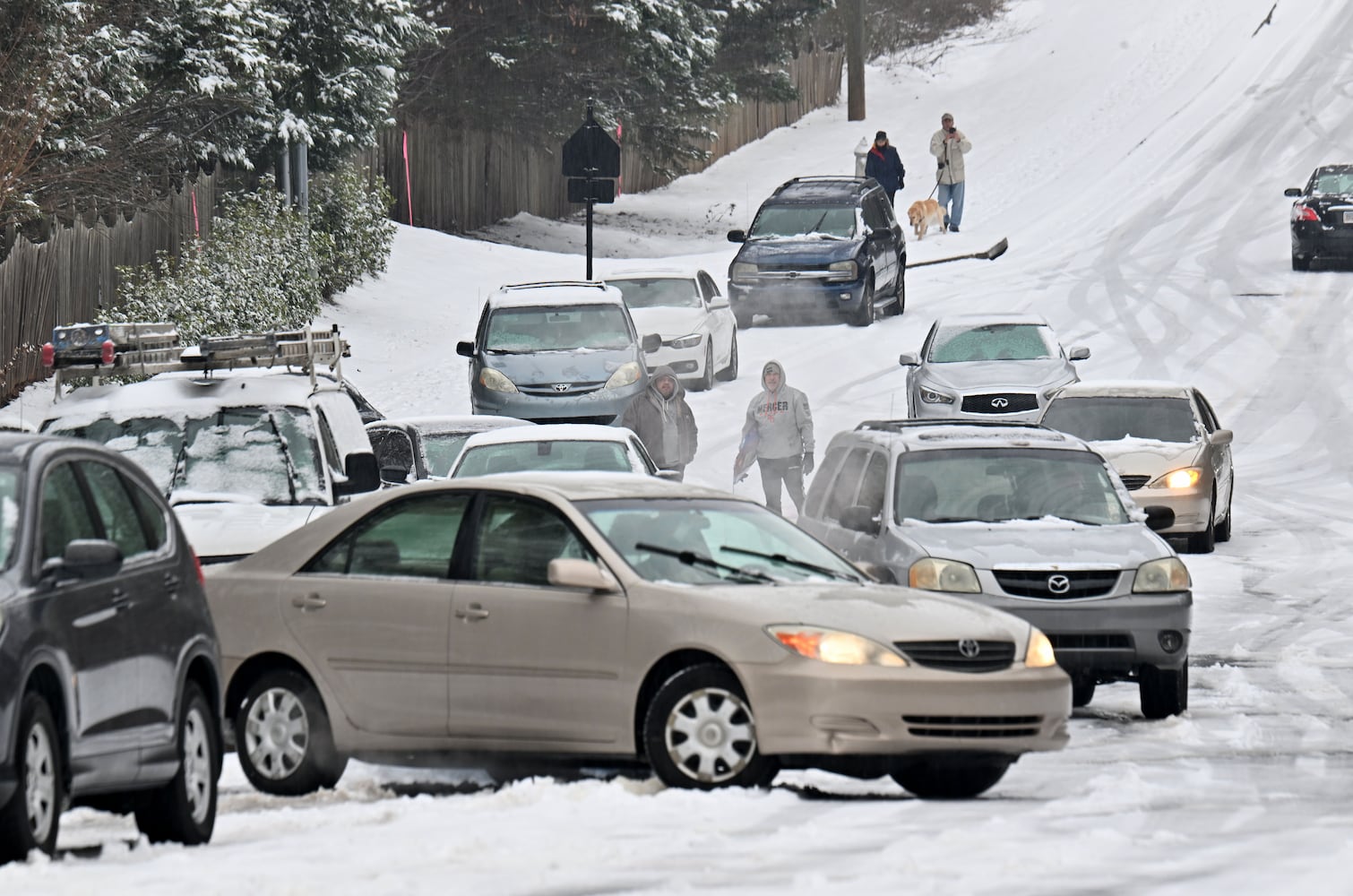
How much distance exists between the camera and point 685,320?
2903 centimetres

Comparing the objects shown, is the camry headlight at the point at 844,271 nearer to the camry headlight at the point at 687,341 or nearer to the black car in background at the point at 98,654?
the camry headlight at the point at 687,341

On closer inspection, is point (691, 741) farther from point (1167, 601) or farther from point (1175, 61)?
point (1175, 61)

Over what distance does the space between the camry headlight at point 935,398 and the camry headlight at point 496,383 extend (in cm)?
418

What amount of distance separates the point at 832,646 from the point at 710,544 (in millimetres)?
971

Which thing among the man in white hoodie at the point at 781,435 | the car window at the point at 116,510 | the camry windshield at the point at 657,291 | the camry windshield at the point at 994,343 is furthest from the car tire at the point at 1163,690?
the camry windshield at the point at 657,291

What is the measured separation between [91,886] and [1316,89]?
51301 mm

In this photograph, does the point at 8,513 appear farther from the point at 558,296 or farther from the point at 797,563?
→ the point at 558,296

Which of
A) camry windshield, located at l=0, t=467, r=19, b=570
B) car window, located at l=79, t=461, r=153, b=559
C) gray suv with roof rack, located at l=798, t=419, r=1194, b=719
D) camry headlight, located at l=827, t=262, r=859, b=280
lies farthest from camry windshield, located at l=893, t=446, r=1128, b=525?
camry headlight, located at l=827, t=262, r=859, b=280

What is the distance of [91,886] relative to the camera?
7.27 metres

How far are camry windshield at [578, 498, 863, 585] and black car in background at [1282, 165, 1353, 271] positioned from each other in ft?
94.3

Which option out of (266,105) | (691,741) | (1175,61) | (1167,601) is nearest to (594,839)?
(691,741)

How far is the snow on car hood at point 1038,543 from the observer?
12.5 meters

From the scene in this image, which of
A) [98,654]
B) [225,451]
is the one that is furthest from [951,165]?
[98,654]

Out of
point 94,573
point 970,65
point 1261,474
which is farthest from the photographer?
point 970,65
